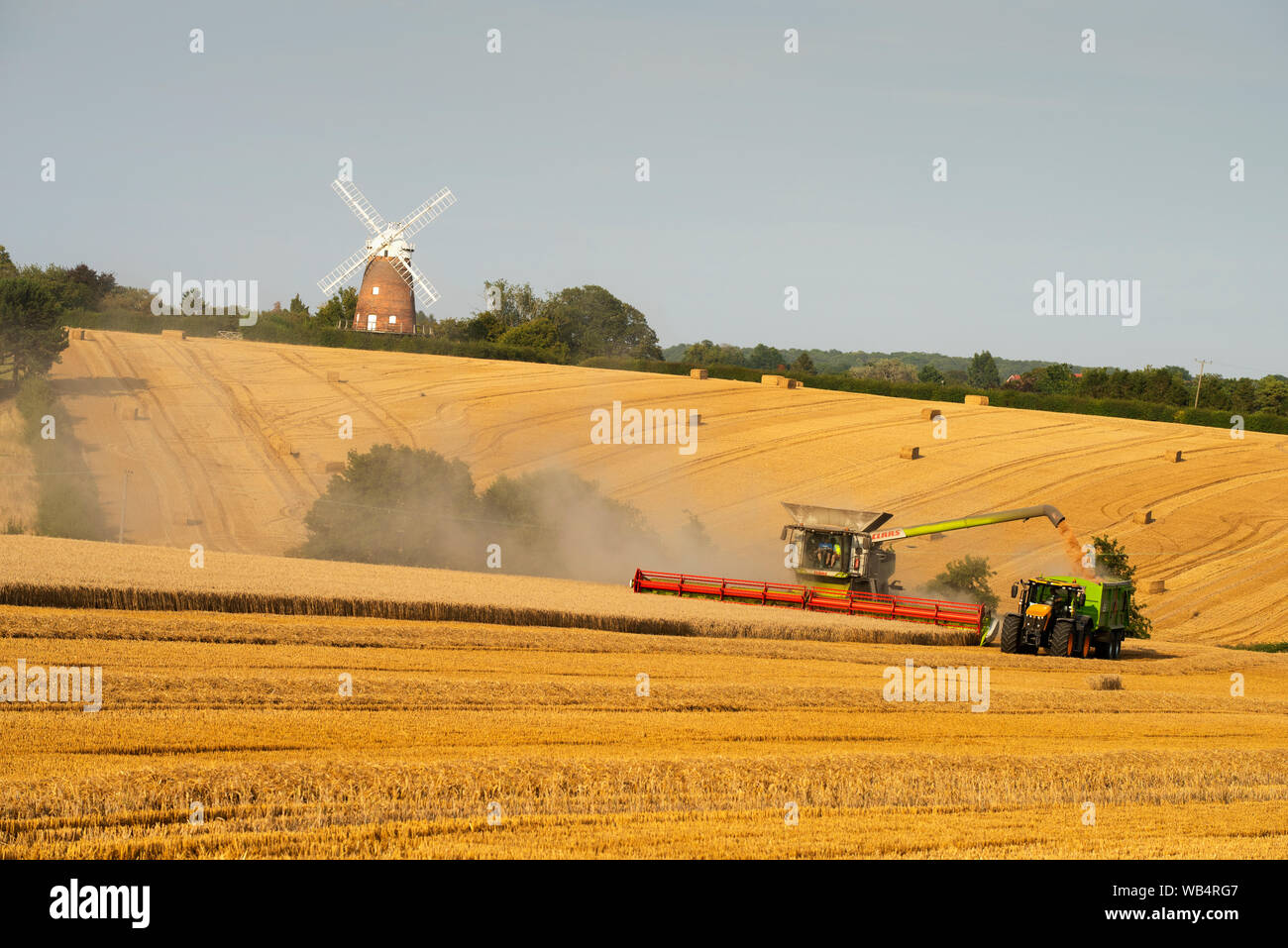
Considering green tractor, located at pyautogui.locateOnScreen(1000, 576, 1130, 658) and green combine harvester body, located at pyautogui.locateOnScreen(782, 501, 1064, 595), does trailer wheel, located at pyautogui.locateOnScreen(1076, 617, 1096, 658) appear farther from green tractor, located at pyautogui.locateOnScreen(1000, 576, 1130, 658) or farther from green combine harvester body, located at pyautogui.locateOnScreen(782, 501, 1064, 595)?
green combine harvester body, located at pyautogui.locateOnScreen(782, 501, 1064, 595)

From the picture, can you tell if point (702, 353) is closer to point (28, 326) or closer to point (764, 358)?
point (764, 358)

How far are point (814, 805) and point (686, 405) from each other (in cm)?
4783

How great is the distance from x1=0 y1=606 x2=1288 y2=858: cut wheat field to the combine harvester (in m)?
6.41

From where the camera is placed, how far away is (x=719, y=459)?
48781 millimetres

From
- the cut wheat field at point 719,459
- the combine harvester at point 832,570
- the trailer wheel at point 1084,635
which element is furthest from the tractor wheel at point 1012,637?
the cut wheat field at point 719,459

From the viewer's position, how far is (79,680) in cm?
1359

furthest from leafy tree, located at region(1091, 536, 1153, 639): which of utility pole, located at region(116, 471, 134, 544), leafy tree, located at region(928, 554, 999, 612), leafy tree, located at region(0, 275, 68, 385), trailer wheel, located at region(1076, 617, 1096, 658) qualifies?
Answer: leafy tree, located at region(0, 275, 68, 385)

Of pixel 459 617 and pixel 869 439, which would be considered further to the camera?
pixel 869 439

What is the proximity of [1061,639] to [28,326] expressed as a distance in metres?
43.1

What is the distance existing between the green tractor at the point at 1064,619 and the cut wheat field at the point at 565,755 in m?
3.52

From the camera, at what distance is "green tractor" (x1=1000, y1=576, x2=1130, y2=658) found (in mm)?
24391

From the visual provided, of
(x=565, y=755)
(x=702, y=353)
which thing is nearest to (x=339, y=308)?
(x=702, y=353)
